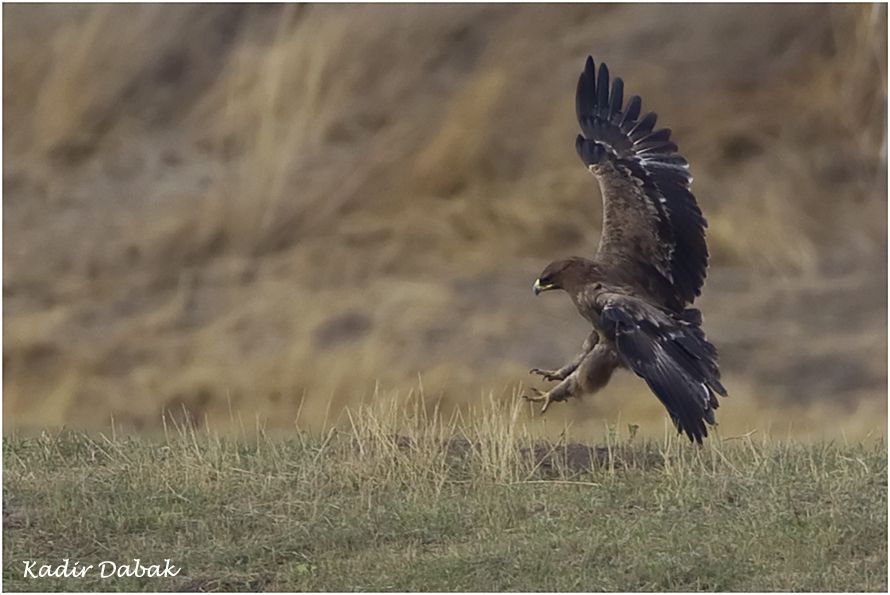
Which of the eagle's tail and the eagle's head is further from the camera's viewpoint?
the eagle's head

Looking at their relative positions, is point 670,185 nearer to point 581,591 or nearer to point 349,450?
point 349,450

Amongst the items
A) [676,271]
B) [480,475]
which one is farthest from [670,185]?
[480,475]

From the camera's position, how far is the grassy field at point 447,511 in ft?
27.9

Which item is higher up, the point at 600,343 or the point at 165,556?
the point at 600,343

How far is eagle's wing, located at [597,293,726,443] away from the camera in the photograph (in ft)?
29.8

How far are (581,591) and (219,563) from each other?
5.64 ft

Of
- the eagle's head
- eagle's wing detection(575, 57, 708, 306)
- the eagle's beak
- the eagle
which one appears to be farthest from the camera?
eagle's wing detection(575, 57, 708, 306)

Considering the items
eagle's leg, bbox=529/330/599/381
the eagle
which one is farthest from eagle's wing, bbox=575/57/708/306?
eagle's leg, bbox=529/330/599/381

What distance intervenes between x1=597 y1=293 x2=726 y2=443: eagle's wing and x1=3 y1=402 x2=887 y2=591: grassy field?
51 cm

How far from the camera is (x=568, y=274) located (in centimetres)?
1012

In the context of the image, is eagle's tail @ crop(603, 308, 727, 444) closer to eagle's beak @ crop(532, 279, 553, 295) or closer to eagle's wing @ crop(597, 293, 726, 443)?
eagle's wing @ crop(597, 293, 726, 443)

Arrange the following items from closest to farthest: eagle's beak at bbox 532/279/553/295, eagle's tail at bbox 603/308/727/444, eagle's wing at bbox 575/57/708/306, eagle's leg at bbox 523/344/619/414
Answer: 1. eagle's tail at bbox 603/308/727/444
2. eagle's leg at bbox 523/344/619/414
3. eagle's beak at bbox 532/279/553/295
4. eagle's wing at bbox 575/57/708/306

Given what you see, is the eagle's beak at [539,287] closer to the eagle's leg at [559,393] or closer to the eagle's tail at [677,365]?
the eagle's leg at [559,393]

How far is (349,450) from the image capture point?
33.1 ft
